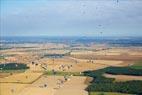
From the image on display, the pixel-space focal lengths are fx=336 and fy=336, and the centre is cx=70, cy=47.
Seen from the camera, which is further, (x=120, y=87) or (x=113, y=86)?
(x=113, y=86)

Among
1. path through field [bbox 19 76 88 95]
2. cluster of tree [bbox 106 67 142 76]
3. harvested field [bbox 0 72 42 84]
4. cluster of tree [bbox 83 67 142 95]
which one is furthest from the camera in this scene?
cluster of tree [bbox 106 67 142 76]

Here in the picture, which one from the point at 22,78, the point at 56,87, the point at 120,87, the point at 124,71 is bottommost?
the point at 56,87

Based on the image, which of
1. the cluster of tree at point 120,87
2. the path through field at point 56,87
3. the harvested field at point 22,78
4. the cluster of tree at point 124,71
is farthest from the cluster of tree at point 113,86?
the harvested field at point 22,78

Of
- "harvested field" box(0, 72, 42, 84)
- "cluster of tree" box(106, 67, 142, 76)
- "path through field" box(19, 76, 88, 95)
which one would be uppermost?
"cluster of tree" box(106, 67, 142, 76)

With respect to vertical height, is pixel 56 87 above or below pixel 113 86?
below

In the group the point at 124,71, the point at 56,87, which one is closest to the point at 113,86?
the point at 56,87

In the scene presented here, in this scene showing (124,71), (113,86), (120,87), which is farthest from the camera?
(124,71)

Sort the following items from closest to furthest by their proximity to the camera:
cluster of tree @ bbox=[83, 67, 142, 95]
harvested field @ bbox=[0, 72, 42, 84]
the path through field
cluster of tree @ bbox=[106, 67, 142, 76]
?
the path through field, cluster of tree @ bbox=[83, 67, 142, 95], harvested field @ bbox=[0, 72, 42, 84], cluster of tree @ bbox=[106, 67, 142, 76]

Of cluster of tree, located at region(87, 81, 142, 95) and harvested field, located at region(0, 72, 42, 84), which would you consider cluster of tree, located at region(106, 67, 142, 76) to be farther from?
harvested field, located at region(0, 72, 42, 84)

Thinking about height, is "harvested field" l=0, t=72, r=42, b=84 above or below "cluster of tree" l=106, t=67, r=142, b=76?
below

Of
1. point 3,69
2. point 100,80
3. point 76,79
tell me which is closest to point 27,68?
point 3,69

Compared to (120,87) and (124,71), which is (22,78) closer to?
(120,87)

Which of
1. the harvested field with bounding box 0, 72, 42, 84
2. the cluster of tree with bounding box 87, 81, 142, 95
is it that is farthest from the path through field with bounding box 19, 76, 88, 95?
the cluster of tree with bounding box 87, 81, 142, 95
